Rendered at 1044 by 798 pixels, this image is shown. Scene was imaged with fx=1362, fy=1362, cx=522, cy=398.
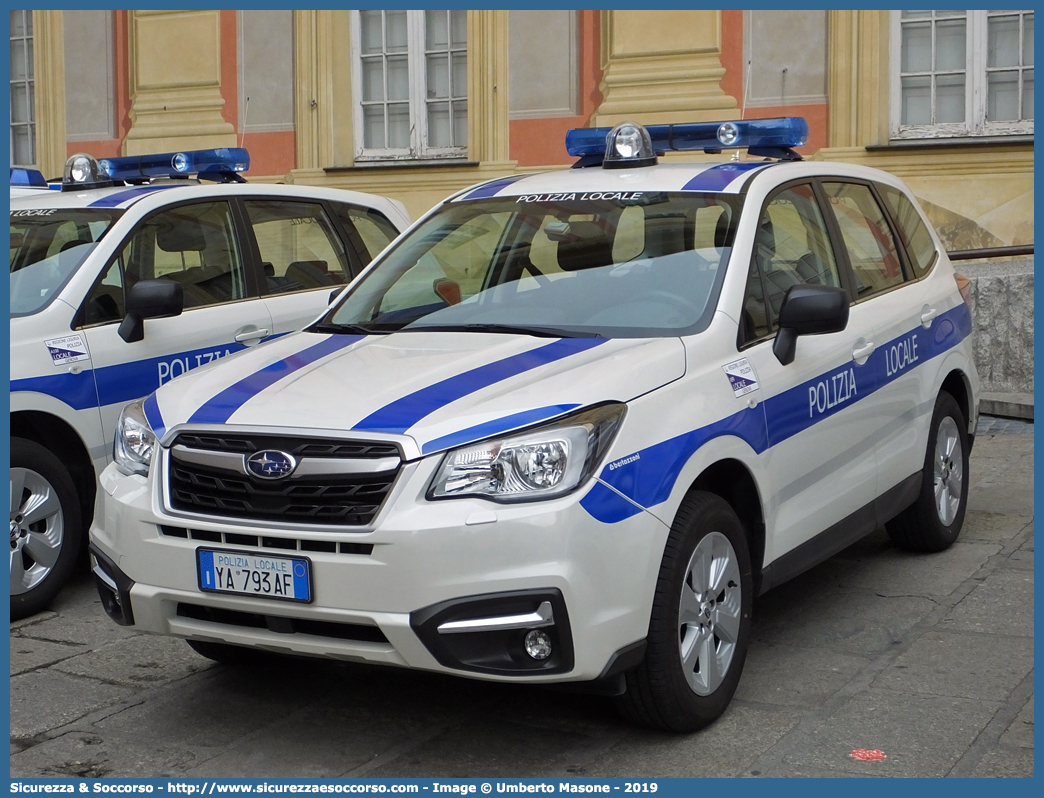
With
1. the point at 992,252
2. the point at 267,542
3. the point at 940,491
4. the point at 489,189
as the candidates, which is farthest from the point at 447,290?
the point at 992,252

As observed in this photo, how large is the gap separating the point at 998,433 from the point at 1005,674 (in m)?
4.88

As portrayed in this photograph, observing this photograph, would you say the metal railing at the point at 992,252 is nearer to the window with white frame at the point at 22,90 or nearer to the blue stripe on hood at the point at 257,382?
the blue stripe on hood at the point at 257,382

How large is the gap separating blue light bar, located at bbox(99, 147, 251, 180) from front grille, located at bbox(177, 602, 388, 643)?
3.66 meters

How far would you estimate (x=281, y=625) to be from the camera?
3.67 meters

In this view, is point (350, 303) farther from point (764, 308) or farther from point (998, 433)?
point (998, 433)

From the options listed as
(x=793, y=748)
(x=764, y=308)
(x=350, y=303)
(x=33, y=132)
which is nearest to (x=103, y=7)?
(x=33, y=132)

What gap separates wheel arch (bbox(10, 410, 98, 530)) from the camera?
5.43m

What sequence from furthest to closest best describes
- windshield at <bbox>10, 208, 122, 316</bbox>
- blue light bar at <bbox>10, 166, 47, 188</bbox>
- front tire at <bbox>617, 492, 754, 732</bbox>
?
blue light bar at <bbox>10, 166, 47, 188</bbox>
windshield at <bbox>10, 208, 122, 316</bbox>
front tire at <bbox>617, 492, 754, 732</bbox>

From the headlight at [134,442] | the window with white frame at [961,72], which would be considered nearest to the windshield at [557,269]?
the headlight at [134,442]

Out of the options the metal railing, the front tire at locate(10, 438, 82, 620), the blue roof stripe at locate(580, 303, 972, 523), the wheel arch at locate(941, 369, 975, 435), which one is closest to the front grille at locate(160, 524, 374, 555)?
the blue roof stripe at locate(580, 303, 972, 523)

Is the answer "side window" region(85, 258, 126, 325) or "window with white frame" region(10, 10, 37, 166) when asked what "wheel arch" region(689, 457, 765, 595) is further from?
"window with white frame" region(10, 10, 37, 166)

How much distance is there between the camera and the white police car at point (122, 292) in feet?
17.6

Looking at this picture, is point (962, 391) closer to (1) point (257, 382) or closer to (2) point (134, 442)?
(1) point (257, 382)

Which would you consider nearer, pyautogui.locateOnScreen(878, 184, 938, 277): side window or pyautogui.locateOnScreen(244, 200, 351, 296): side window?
pyautogui.locateOnScreen(878, 184, 938, 277): side window
